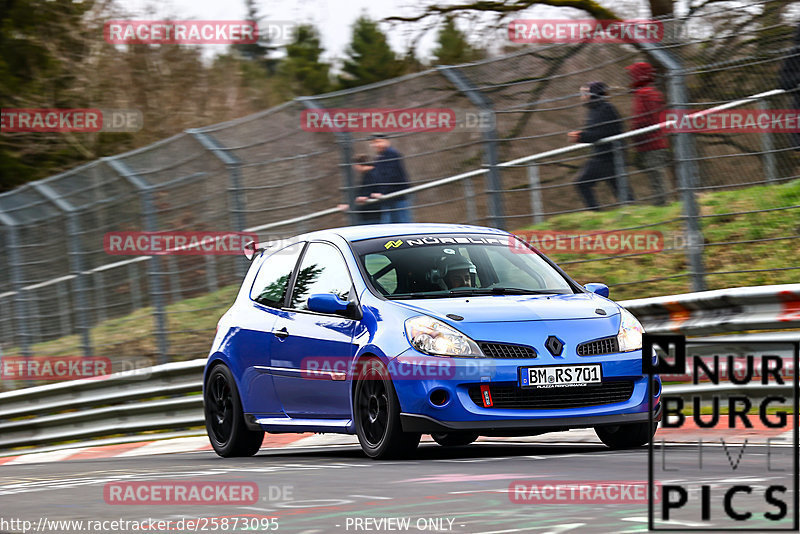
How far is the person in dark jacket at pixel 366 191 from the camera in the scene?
512 inches

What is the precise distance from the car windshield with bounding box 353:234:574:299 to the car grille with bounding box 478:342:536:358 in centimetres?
89

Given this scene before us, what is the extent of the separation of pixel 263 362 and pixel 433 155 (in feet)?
12.4

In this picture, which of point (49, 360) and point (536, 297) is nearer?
point (536, 297)

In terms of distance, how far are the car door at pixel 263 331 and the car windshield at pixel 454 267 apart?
0.87 metres

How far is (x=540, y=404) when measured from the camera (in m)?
7.85

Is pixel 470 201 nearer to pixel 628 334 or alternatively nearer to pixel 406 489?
pixel 628 334

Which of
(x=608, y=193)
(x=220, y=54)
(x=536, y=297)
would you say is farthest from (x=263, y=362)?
(x=220, y=54)

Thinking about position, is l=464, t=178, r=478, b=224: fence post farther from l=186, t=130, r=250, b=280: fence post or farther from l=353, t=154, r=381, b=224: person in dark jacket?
l=186, t=130, r=250, b=280: fence post

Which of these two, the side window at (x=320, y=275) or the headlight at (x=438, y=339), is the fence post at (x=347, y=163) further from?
the headlight at (x=438, y=339)

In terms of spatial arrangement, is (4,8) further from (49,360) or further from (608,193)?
(608,193)

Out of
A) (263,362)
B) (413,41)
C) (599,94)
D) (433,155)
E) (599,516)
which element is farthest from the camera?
(413,41)
